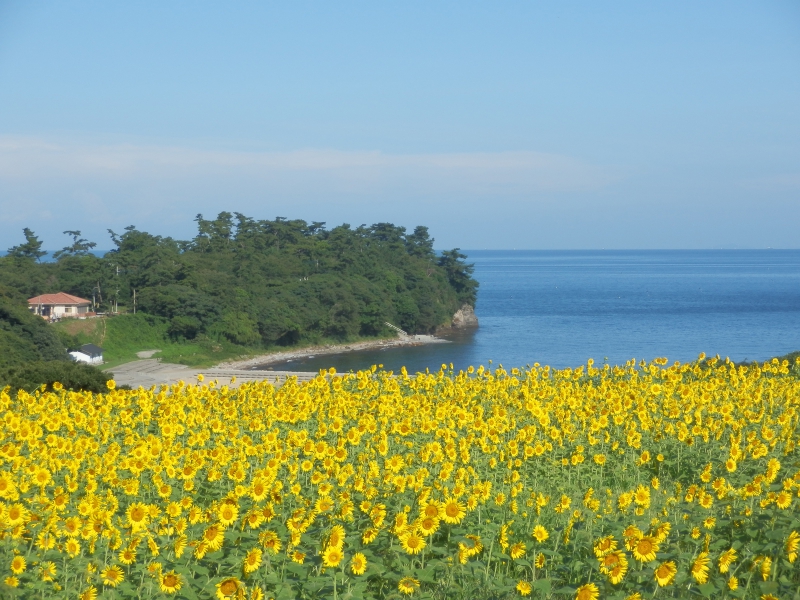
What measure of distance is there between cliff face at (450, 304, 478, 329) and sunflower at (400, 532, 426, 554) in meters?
83.4

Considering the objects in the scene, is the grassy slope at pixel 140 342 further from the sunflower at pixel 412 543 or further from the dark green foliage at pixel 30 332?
the sunflower at pixel 412 543

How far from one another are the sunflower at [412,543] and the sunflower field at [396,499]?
13mm

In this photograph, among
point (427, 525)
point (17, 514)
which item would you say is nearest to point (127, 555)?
point (17, 514)

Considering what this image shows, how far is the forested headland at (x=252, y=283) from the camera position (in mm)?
64812

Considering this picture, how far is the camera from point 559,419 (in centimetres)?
891

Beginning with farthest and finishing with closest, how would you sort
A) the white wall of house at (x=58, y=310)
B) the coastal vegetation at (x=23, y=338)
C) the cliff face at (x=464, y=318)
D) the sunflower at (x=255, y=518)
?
1. the cliff face at (x=464, y=318)
2. the white wall of house at (x=58, y=310)
3. the coastal vegetation at (x=23, y=338)
4. the sunflower at (x=255, y=518)

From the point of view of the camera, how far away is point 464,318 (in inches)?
3588

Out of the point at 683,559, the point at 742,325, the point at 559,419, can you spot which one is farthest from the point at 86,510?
the point at 742,325

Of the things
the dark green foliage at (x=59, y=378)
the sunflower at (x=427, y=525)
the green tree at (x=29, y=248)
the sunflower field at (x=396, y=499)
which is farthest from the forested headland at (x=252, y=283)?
the sunflower at (x=427, y=525)

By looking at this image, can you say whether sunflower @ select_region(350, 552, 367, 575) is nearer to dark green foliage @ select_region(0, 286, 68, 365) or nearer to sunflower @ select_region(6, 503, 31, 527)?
sunflower @ select_region(6, 503, 31, 527)

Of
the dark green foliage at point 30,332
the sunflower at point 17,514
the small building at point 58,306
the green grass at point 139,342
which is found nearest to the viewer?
the sunflower at point 17,514

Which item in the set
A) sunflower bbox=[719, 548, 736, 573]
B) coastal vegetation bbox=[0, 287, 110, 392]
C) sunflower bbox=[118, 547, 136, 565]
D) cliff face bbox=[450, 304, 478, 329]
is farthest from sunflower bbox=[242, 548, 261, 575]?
cliff face bbox=[450, 304, 478, 329]

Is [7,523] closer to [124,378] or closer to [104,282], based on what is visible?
[124,378]

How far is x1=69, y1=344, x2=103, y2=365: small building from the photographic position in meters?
52.7
